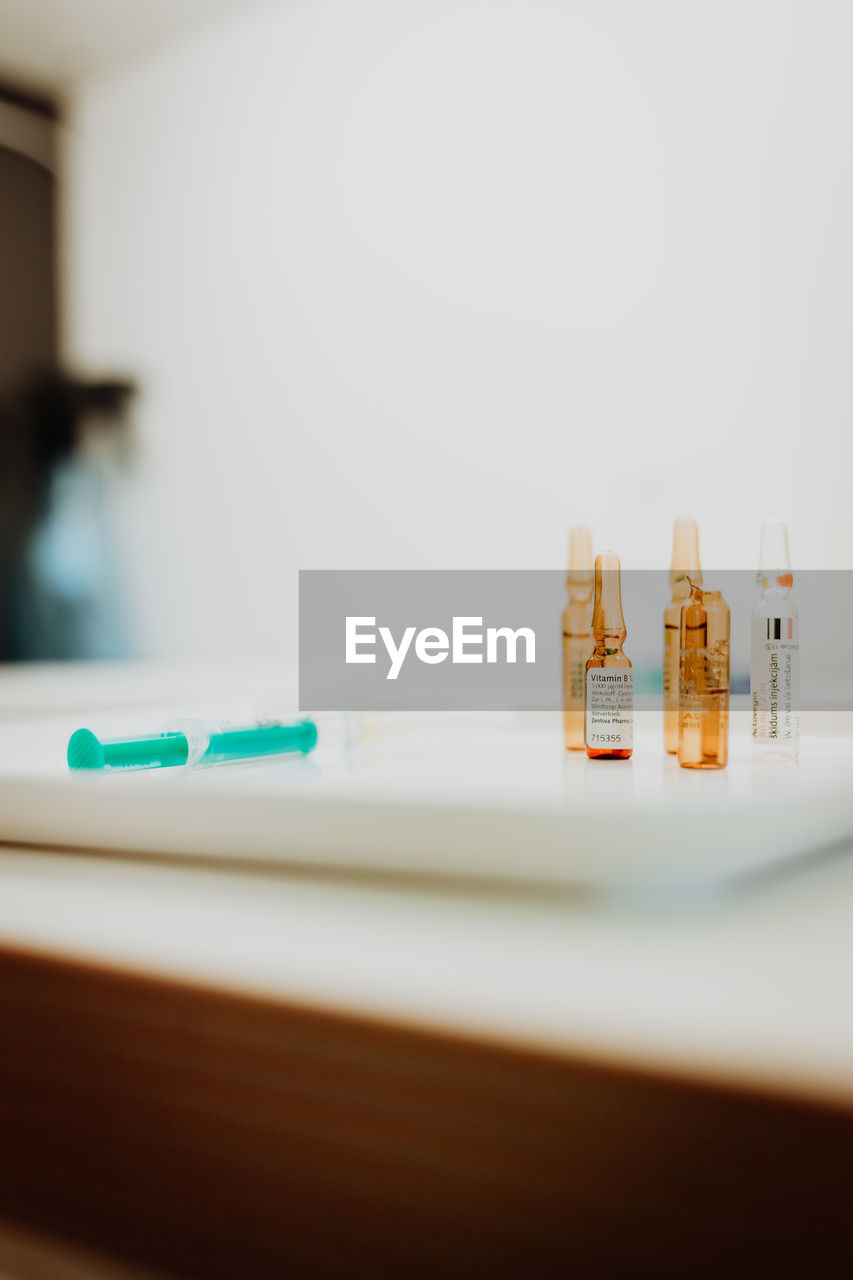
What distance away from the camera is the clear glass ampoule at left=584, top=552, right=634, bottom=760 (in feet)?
1.63

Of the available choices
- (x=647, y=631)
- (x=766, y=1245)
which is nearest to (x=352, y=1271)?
(x=766, y=1245)

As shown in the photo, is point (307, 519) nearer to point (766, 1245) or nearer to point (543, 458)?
point (543, 458)

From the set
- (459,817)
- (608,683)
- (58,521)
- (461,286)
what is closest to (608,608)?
(608,683)

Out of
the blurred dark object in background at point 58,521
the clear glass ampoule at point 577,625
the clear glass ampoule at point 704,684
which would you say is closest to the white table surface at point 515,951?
the clear glass ampoule at point 704,684

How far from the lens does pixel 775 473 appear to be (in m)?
0.97

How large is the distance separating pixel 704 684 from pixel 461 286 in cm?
82

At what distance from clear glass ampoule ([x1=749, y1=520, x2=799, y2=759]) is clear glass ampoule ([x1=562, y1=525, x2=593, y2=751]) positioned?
104 millimetres

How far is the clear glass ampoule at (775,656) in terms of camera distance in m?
0.51

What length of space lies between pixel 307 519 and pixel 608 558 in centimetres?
81

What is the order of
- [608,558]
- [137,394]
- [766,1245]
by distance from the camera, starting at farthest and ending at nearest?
[137,394] < [608,558] < [766,1245]

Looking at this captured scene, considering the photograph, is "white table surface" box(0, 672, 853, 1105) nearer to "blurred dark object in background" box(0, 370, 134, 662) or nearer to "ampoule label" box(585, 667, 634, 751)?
"ampoule label" box(585, 667, 634, 751)

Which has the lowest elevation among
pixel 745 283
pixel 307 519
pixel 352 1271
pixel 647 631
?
pixel 352 1271

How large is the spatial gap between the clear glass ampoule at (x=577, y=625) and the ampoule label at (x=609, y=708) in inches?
2.5

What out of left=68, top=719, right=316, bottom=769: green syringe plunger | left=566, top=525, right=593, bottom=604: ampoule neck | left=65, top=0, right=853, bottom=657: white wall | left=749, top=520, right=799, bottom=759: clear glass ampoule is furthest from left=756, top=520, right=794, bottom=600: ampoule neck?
left=65, top=0, right=853, bottom=657: white wall
